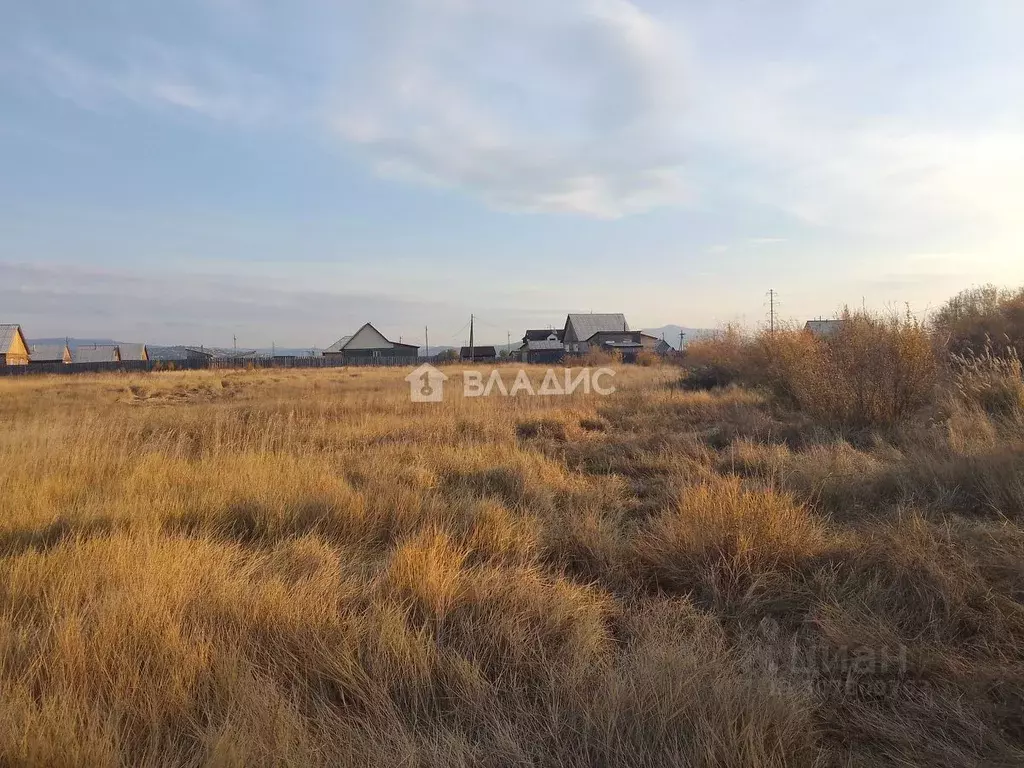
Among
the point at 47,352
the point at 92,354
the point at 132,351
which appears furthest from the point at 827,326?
the point at 47,352

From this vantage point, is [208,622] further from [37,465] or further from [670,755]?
[37,465]

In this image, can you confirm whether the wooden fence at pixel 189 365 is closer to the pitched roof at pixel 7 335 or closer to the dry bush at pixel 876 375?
the pitched roof at pixel 7 335

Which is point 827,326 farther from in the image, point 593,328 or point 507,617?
point 593,328

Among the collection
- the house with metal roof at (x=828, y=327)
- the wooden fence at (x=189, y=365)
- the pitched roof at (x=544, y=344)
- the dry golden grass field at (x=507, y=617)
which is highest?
the pitched roof at (x=544, y=344)

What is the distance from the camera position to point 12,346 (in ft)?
157

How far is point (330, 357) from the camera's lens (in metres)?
48.9

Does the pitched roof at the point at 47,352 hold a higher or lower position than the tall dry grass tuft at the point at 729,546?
higher

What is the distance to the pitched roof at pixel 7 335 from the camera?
4688 cm

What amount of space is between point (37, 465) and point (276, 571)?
338 centimetres

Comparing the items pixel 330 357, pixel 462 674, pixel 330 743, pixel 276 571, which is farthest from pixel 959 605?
pixel 330 357

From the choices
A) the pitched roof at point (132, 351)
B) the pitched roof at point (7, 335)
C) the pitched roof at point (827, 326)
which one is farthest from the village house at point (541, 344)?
the pitched roof at point (7, 335)

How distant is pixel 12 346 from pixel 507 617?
6432 centimetres
